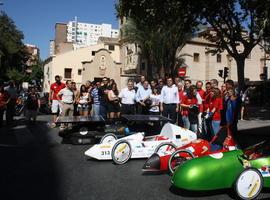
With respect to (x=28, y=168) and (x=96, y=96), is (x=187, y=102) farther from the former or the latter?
(x=28, y=168)

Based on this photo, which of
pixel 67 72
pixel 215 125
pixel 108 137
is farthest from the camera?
pixel 67 72

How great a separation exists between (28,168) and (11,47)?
60.6 metres

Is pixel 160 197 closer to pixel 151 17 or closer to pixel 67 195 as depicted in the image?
pixel 67 195

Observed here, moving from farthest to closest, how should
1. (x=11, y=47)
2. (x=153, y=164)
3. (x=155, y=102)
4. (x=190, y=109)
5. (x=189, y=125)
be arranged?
(x=11, y=47) → (x=155, y=102) → (x=189, y=125) → (x=190, y=109) → (x=153, y=164)

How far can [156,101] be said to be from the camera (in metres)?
13.1

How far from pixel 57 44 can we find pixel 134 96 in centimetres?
5478

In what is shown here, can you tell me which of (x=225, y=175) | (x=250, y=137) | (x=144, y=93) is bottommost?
(x=250, y=137)

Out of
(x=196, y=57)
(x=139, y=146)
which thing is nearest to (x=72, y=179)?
(x=139, y=146)

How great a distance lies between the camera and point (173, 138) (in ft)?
28.0

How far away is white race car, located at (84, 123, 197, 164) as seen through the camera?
8281 mm

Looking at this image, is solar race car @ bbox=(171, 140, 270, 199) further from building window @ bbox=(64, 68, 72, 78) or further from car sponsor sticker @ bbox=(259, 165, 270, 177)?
building window @ bbox=(64, 68, 72, 78)

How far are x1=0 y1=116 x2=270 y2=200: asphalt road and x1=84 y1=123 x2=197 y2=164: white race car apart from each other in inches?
7.2

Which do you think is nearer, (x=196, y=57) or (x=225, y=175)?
(x=225, y=175)

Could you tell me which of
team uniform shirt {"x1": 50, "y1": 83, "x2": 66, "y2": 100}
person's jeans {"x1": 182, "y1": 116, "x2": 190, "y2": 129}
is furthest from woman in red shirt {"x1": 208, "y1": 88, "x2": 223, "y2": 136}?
team uniform shirt {"x1": 50, "y1": 83, "x2": 66, "y2": 100}
